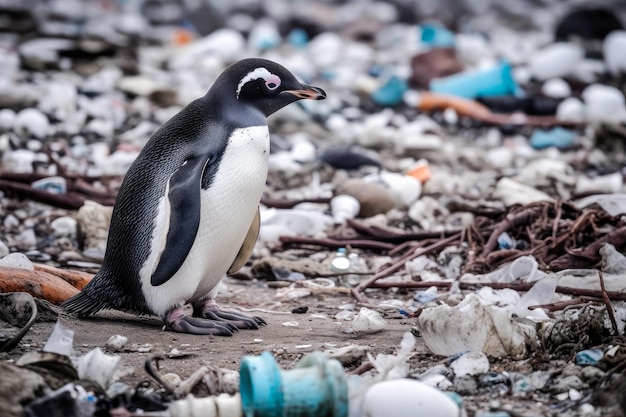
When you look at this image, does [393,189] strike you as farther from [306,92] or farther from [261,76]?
[261,76]

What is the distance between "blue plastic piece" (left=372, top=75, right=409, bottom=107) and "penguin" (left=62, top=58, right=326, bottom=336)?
237 inches

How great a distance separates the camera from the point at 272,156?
694 cm

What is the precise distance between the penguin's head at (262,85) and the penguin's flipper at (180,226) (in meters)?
0.45

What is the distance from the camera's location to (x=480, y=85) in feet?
32.4

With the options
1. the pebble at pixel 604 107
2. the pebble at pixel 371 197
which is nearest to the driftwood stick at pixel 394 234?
the pebble at pixel 371 197

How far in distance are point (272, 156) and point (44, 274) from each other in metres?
3.22

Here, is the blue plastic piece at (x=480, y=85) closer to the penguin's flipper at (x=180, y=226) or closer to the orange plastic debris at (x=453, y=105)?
the orange plastic debris at (x=453, y=105)

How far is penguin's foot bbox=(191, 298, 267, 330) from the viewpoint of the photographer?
3.65 meters

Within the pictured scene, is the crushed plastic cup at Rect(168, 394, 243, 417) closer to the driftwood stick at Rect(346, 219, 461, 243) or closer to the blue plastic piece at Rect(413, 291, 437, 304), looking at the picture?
the blue plastic piece at Rect(413, 291, 437, 304)

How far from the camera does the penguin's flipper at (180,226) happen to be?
134 inches

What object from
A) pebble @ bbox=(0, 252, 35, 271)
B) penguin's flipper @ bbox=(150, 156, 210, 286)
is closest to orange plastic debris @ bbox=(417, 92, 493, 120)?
pebble @ bbox=(0, 252, 35, 271)

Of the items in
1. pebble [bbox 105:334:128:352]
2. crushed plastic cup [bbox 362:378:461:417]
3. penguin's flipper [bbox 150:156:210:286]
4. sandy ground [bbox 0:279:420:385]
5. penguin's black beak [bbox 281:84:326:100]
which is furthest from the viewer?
penguin's black beak [bbox 281:84:326:100]

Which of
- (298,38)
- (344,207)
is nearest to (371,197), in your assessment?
(344,207)

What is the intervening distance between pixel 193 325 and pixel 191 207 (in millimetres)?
463
